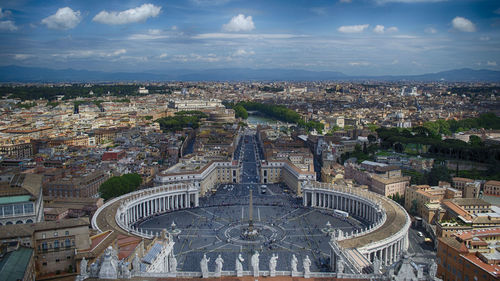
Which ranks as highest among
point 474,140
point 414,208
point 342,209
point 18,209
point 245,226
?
point 18,209

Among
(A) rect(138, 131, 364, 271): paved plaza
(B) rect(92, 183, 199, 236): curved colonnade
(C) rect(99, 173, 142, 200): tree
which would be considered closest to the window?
(B) rect(92, 183, 199, 236): curved colonnade

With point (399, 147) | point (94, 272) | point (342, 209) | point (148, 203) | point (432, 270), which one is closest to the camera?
point (432, 270)

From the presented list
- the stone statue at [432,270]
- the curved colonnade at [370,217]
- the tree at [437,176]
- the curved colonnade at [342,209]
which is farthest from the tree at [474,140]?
the stone statue at [432,270]

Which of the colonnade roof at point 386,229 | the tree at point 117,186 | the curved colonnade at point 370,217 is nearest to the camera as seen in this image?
the colonnade roof at point 386,229

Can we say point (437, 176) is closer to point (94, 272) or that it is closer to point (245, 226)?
point (245, 226)

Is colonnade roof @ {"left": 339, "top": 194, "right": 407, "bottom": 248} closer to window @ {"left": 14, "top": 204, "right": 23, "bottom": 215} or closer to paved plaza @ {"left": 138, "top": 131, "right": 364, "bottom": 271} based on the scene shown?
paved plaza @ {"left": 138, "top": 131, "right": 364, "bottom": 271}

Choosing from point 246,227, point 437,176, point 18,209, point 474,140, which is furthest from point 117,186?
point 474,140

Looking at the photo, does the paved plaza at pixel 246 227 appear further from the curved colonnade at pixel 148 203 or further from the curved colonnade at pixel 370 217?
the curved colonnade at pixel 370 217

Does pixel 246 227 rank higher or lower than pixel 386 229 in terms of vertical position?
lower

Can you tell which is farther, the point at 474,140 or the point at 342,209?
the point at 474,140
